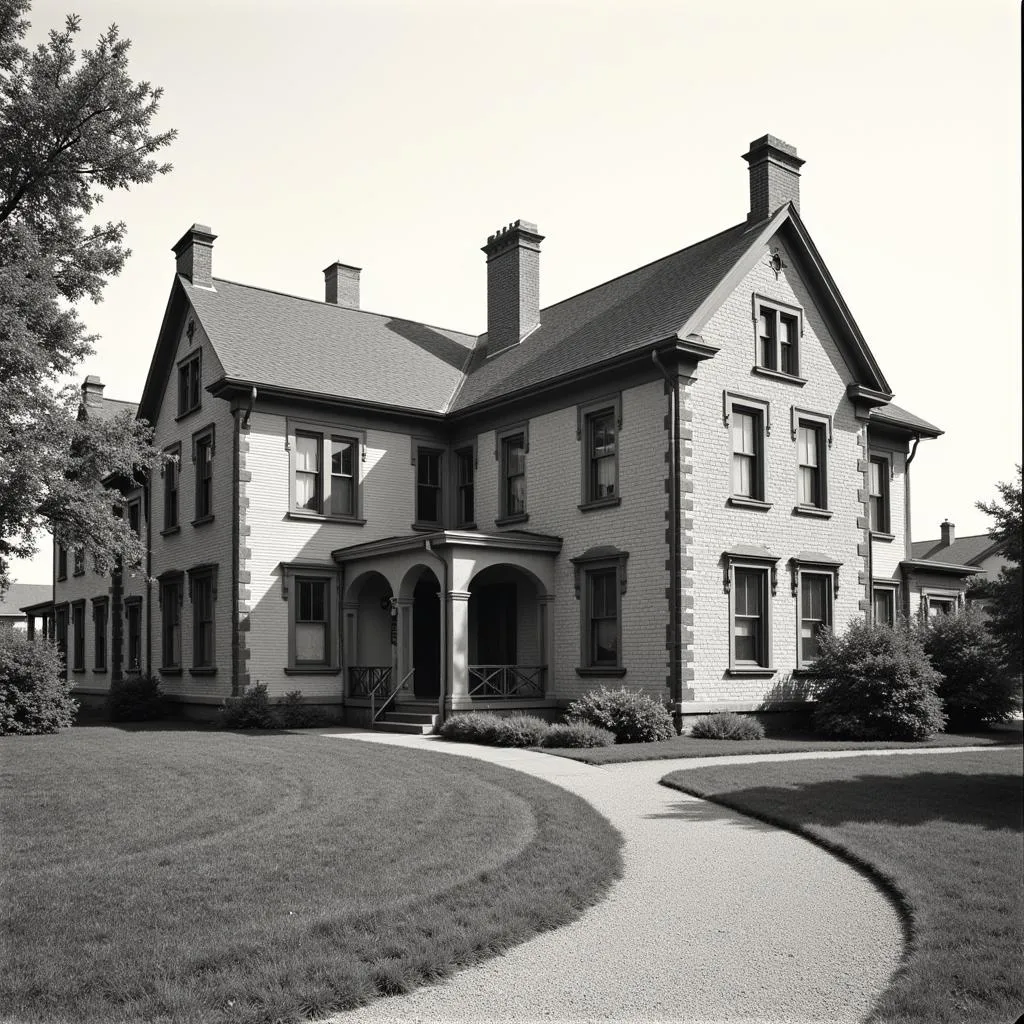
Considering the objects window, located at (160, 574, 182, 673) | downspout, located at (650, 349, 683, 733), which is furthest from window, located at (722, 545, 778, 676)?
window, located at (160, 574, 182, 673)

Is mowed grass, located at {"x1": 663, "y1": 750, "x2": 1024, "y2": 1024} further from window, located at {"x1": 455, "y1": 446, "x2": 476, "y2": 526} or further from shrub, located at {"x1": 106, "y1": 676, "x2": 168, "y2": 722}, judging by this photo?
shrub, located at {"x1": 106, "y1": 676, "x2": 168, "y2": 722}

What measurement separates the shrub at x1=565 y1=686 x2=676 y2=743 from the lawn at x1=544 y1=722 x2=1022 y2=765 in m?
0.30

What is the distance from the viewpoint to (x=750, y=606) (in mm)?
22266

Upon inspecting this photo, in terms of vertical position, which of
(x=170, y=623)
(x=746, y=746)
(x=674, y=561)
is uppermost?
(x=674, y=561)

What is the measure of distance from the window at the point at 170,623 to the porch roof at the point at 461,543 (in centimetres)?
587

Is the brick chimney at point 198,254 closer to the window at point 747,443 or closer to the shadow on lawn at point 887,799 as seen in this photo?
the window at point 747,443

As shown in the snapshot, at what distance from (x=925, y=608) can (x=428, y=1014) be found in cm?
2596

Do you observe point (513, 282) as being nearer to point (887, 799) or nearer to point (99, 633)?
point (99, 633)

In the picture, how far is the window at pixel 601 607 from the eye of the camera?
21.8 m

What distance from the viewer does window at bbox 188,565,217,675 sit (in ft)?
84.1

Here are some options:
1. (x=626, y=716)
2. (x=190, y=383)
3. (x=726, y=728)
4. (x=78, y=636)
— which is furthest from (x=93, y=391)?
(x=726, y=728)

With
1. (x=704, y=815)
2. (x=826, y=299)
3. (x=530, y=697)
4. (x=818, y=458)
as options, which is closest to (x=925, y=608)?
(x=818, y=458)

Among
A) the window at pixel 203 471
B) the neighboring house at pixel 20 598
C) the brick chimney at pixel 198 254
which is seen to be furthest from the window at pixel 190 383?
the neighboring house at pixel 20 598

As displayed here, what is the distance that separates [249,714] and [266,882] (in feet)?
49.3
